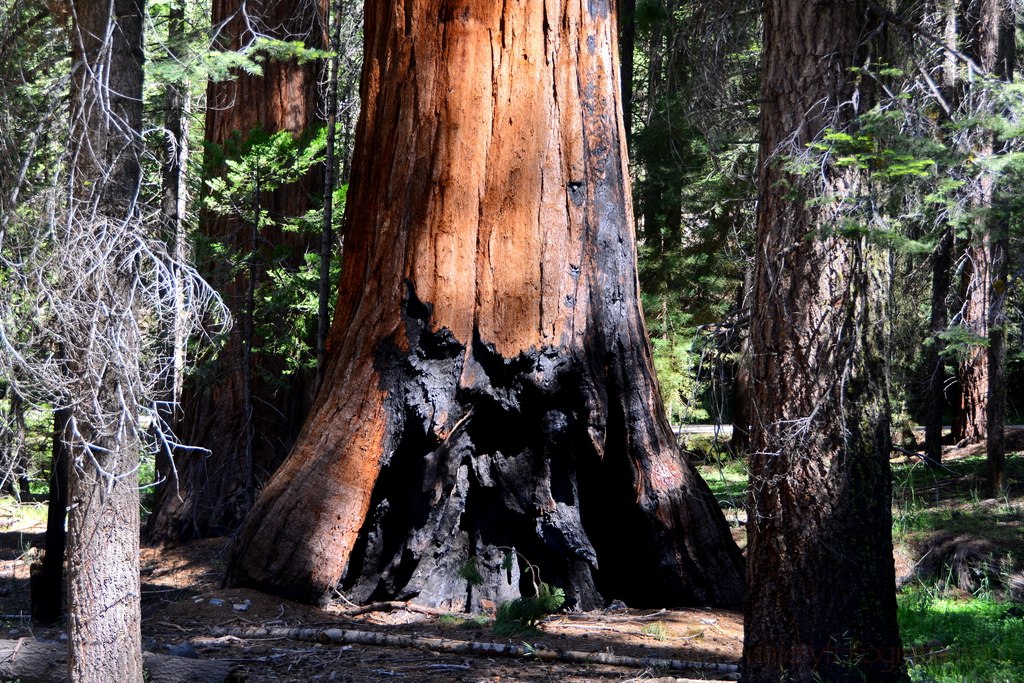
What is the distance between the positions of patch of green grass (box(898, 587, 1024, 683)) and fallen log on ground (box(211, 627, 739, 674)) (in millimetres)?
1336

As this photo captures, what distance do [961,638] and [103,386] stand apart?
228 inches

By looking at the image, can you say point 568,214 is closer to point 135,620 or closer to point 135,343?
point 135,343

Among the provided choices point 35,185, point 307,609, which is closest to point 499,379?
point 307,609

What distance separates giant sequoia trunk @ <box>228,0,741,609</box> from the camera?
22.3ft

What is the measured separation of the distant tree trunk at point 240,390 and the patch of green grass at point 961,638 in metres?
6.71

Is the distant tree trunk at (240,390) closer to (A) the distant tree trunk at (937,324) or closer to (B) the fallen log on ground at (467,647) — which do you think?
(B) the fallen log on ground at (467,647)

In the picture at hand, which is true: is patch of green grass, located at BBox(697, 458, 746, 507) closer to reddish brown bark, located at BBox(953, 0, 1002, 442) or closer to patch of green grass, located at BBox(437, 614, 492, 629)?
reddish brown bark, located at BBox(953, 0, 1002, 442)

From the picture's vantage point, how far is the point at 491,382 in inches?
270

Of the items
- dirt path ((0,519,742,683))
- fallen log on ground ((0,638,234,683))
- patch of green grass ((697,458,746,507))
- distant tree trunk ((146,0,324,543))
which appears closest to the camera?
fallen log on ground ((0,638,234,683))

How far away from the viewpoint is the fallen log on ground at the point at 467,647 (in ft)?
17.8

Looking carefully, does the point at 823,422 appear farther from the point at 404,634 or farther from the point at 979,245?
the point at 404,634

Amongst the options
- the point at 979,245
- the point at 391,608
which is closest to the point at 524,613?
the point at 391,608

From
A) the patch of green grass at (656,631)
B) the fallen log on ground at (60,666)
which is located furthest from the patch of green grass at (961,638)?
the fallen log on ground at (60,666)

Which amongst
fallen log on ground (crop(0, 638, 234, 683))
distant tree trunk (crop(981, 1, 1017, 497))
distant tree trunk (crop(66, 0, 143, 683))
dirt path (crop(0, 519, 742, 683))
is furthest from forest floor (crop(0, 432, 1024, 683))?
distant tree trunk (crop(981, 1, 1017, 497))
